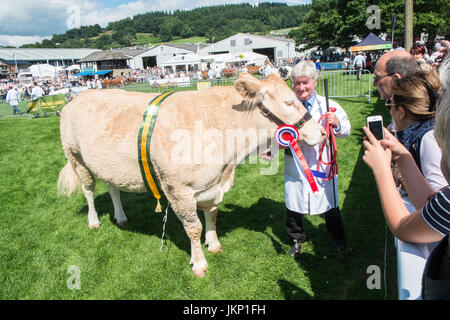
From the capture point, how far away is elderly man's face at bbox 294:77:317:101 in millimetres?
3385

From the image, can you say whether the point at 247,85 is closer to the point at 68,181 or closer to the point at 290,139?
the point at 290,139

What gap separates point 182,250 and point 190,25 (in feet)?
548

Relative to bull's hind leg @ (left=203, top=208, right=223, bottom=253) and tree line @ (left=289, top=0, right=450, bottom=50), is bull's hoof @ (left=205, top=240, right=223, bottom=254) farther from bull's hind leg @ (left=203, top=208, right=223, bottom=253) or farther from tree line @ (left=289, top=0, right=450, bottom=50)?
tree line @ (left=289, top=0, right=450, bottom=50)

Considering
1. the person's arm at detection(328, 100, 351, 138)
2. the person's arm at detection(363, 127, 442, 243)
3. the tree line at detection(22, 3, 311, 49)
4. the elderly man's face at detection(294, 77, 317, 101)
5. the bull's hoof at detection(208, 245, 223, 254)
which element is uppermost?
the tree line at detection(22, 3, 311, 49)

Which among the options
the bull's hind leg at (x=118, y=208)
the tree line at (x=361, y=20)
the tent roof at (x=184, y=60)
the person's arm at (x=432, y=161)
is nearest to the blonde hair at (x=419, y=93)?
the person's arm at (x=432, y=161)

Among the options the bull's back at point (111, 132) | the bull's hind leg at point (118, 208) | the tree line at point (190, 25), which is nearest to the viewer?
the bull's back at point (111, 132)

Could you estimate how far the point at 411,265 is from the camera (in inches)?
84.0

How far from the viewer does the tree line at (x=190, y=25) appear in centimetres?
14650

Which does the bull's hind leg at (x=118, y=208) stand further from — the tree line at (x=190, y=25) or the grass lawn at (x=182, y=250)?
the tree line at (x=190, y=25)

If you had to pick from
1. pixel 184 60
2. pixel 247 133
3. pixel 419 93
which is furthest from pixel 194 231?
pixel 184 60

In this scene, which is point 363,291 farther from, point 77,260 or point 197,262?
point 77,260

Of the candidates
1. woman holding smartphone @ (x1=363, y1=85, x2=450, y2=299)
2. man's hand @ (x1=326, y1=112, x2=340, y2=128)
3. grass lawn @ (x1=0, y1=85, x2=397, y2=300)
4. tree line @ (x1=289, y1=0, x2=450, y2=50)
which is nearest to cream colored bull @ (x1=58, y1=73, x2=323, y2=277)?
man's hand @ (x1=326, y1=112, x2=340, y2=128)

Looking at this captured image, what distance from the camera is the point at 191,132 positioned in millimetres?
3344

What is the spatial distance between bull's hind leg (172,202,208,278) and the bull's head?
145 centimetres
